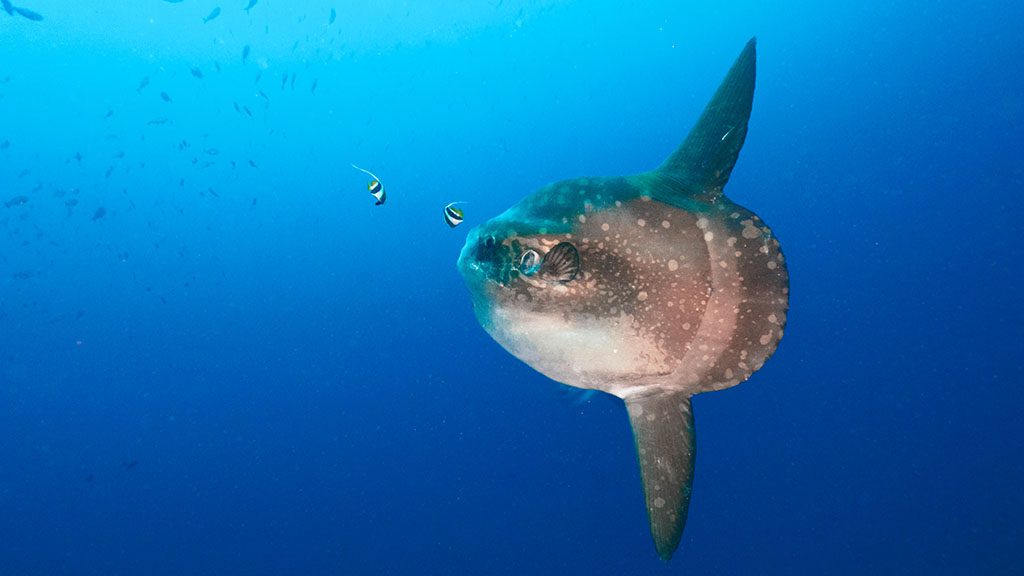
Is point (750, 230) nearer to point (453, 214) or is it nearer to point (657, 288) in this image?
point (657, 288)

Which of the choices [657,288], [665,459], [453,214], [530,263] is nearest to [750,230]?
[657,288]

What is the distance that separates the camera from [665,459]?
7.28 ft

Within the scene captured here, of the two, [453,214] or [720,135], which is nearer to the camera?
[720,135]

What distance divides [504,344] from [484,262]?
345 millimetres

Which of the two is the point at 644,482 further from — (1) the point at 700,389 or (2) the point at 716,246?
(2) the point at 716,246

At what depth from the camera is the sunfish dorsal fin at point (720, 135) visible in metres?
2.15

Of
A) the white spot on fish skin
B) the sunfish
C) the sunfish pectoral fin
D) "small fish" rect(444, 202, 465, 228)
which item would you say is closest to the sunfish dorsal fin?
the sunfish


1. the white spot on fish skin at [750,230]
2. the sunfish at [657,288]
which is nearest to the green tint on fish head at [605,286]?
the sunfish at [657,288]

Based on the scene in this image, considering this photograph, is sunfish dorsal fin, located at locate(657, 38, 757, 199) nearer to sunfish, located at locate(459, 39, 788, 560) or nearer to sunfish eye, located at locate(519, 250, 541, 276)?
sunfish, located at locate(459, 39, 788, 560)

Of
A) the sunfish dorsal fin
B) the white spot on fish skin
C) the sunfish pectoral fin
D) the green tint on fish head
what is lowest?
the sunfish pectoral fin

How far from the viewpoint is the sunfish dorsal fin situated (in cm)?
215

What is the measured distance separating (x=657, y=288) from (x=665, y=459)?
666 mm

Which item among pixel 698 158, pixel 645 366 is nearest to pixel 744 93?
pixel 698 158

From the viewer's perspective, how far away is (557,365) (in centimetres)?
227
